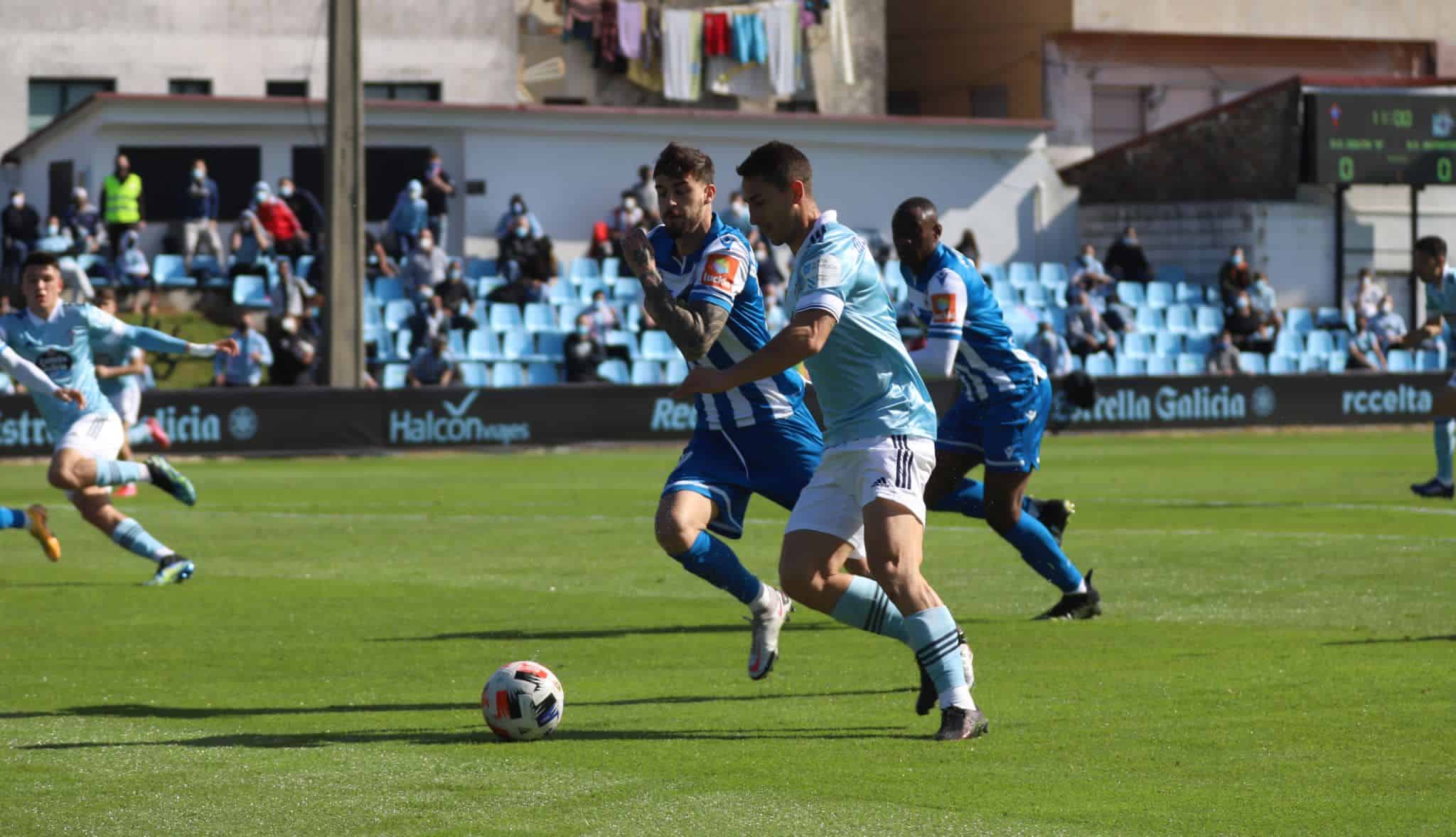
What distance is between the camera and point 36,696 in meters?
8.89

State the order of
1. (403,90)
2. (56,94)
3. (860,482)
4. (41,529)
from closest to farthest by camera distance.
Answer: (860,482), (41,529), (56,94), (403,90)

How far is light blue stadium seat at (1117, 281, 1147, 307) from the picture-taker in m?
40.9

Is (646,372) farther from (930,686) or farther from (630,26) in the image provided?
(930,686)

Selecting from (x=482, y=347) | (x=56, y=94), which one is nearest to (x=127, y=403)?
(x=482, y=347)

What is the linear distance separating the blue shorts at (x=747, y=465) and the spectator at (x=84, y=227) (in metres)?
26.7

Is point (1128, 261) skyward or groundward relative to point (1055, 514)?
skyward

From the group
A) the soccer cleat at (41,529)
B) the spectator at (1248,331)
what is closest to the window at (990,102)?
the spectator at (1248,331)

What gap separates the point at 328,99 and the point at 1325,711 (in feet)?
81.3

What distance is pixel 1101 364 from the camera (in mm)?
37938

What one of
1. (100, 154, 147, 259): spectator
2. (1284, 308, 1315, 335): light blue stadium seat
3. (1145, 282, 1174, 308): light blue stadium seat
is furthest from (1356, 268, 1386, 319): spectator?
(100, 154, 147, 259): spectator

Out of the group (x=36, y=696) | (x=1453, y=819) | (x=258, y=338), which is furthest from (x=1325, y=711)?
(x=258, y=338)

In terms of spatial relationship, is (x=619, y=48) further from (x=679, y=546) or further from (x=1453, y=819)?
(x=1453, y=819)

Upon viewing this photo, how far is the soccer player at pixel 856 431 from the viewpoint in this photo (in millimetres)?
7406

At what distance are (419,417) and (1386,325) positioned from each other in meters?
21.0
